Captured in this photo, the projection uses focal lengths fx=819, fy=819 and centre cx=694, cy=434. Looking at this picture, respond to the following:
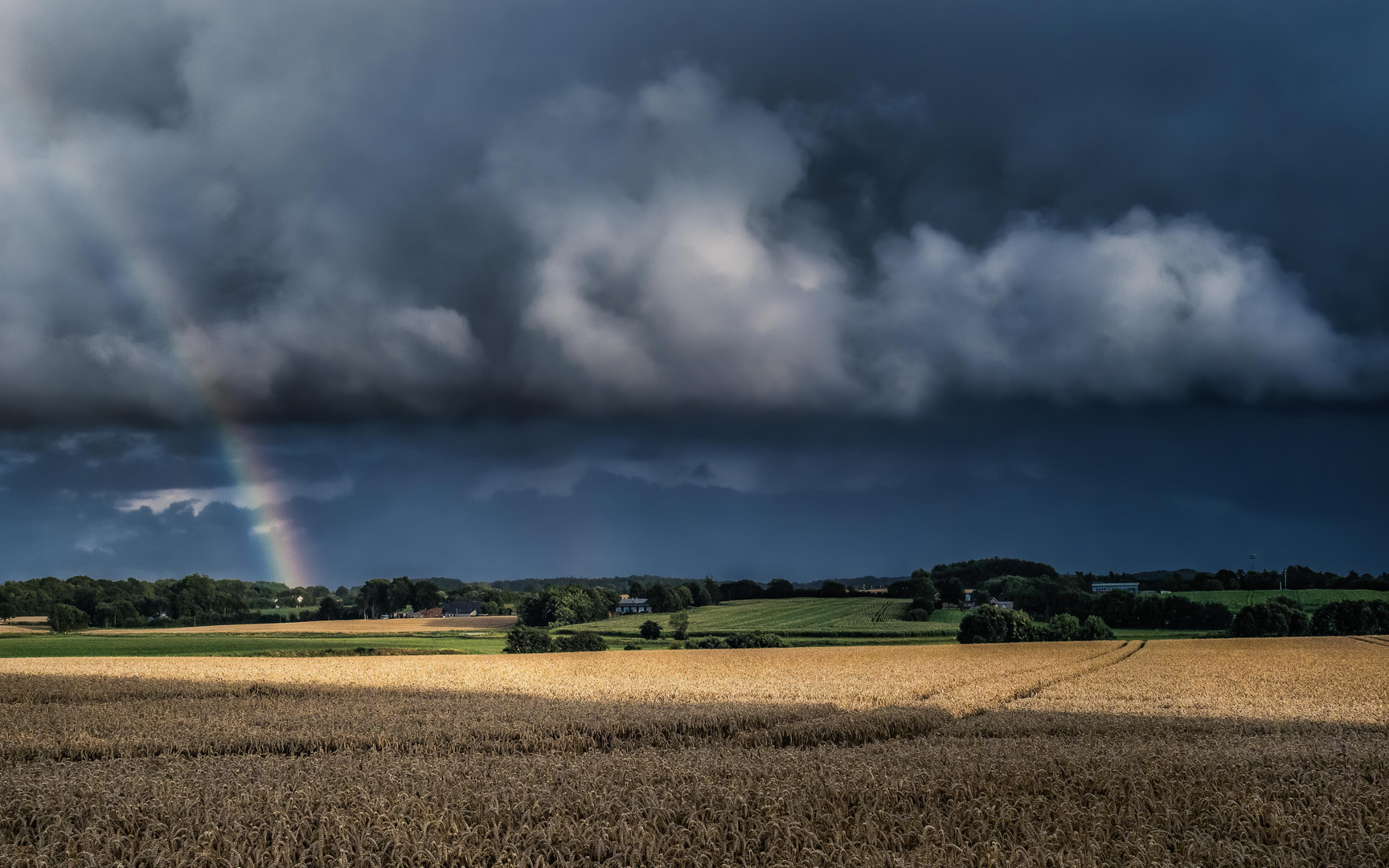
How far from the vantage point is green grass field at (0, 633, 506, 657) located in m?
77.7

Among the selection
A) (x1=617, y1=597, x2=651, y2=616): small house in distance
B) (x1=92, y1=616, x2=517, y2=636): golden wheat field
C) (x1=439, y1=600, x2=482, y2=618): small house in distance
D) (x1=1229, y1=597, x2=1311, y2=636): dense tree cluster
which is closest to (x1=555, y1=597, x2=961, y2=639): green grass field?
(x1=617, y1=597, x2=651, y2=616): small house in distance

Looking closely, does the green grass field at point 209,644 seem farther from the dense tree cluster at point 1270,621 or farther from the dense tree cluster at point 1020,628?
the dense tree cluster at point 1270,621

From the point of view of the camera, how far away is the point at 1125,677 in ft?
130

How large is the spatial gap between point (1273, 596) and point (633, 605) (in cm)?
11159

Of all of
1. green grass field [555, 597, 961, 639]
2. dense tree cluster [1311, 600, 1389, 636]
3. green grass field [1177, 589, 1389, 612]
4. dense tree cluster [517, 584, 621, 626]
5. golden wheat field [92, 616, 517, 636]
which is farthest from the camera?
dense tree cluster [517, 584, 621, 626]

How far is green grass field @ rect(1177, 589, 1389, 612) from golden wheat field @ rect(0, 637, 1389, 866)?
102630mm

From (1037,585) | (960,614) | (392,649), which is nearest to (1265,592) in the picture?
(1037,585)

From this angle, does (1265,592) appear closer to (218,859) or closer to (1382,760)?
(1382,760)

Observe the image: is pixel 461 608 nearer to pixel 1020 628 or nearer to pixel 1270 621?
pixel 1020 628

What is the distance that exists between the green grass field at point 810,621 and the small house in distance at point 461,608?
48594mm

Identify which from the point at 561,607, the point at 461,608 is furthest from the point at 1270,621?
the point at 461,608

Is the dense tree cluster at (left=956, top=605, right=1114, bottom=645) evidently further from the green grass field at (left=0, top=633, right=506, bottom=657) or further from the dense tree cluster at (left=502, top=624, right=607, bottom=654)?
the green grass field at (left=0, top=633, right=506, bottom=657)

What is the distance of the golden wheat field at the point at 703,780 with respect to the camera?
28.3 feet

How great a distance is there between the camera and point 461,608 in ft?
565
